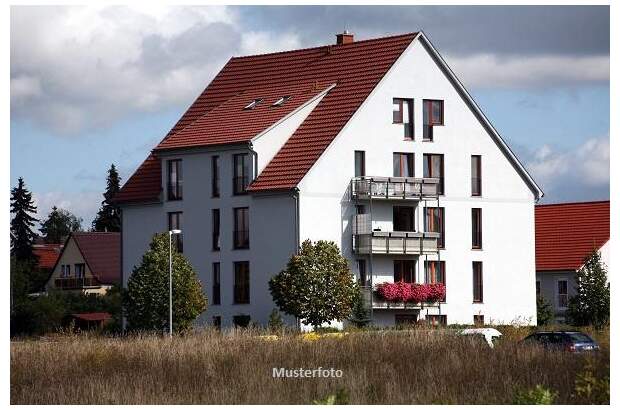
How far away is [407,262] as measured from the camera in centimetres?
6719

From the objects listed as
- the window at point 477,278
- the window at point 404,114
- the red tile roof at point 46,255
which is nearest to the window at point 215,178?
the window at point 404,114

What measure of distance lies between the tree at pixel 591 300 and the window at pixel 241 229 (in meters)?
13.6

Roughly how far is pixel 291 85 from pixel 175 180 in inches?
257

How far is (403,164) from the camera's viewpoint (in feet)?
221

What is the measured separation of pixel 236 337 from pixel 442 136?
24.0m

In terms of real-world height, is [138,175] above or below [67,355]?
above

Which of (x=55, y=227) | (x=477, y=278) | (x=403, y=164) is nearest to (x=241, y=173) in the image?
(x=403, y=164)

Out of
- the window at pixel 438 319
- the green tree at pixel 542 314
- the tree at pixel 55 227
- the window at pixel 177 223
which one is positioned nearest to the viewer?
the window at pixel 438 319

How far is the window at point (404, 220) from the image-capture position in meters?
67.4

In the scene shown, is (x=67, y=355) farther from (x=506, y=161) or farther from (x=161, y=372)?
(x=506, y=161)

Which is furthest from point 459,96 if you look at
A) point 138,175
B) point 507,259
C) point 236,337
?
point 236,337

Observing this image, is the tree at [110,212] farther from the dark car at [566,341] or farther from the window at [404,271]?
the dark car at [566,341]

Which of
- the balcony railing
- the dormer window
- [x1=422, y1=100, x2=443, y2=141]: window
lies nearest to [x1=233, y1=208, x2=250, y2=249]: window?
the dormer window

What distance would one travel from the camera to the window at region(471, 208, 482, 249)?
7006cm
